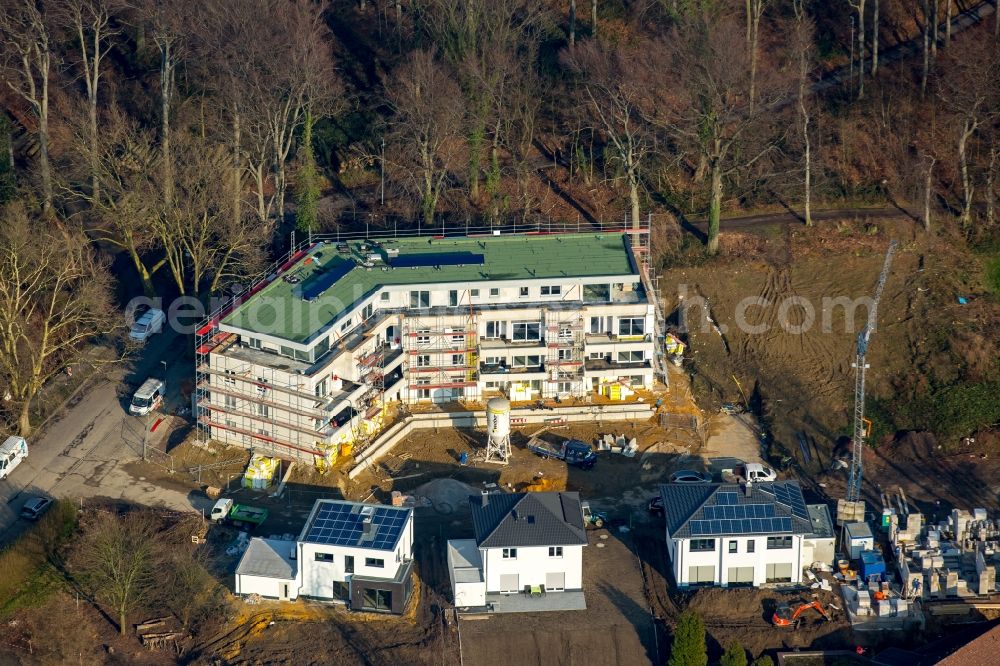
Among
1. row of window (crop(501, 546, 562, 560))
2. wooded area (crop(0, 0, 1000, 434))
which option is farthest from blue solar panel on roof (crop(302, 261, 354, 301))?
row of window (crop(501, 546, 562, 560))

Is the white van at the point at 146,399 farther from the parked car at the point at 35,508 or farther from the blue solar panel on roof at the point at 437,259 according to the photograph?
the blue solar panel on roof at the point at 437,259

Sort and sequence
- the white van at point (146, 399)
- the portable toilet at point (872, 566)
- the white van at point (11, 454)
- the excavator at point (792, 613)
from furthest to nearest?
the white van at point (146, 399) < the white van at point (11, 454) < the portable toilet at point (872, 566) < the excavator at point (792, 613)

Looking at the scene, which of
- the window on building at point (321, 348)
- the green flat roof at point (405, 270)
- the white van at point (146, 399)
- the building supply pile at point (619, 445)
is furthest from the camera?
the white van at point (146, 399)

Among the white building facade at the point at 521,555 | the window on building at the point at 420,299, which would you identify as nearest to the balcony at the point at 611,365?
the window on building at the point at 420,299

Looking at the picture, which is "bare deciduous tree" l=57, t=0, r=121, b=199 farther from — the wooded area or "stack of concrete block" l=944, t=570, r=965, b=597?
"stack of concrete block" l=944, t=570, r=965, b=597

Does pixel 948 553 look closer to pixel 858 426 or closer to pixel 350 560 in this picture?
pixel 858 426
